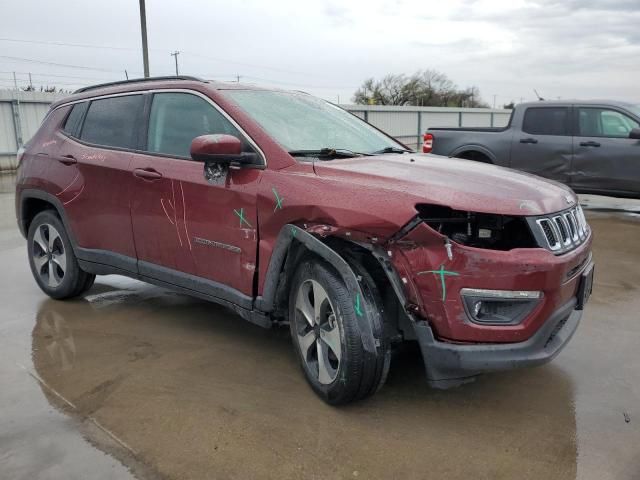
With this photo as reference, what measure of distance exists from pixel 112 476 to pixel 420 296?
5.23 ft

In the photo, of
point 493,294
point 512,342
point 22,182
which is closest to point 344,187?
point 493,294

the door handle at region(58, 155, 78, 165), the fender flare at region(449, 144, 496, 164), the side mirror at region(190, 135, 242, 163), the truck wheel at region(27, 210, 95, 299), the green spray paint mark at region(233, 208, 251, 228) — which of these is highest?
the side mirror at region(190, 135, 242, 163)

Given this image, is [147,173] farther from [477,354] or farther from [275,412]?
[477,354]

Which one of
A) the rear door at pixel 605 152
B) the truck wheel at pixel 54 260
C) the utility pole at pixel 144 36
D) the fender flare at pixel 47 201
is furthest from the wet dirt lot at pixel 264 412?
the utility pole at pixel 144 36

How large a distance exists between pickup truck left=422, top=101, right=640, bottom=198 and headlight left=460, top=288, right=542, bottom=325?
258 inches

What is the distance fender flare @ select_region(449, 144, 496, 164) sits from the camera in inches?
362

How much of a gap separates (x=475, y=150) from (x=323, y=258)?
275 inches

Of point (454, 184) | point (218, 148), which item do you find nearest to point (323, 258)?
point (454, 184)

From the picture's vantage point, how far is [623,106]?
8.32 meters

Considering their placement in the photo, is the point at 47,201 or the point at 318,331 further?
the point at 47,201

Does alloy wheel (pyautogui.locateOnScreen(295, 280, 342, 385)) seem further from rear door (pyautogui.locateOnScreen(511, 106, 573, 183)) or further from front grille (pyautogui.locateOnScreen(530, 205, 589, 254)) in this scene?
rear door (pyautogui.locateOnScreen(511, 106, 573, 183))

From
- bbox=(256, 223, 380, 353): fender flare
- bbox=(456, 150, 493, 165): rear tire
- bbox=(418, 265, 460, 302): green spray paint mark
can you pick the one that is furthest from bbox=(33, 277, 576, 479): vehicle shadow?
bbox=(456, 150, 493, 165): rear tire

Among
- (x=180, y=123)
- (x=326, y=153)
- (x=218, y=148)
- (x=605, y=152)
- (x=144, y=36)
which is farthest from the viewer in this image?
(x=144, y=36)

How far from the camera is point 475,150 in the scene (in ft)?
30.6
